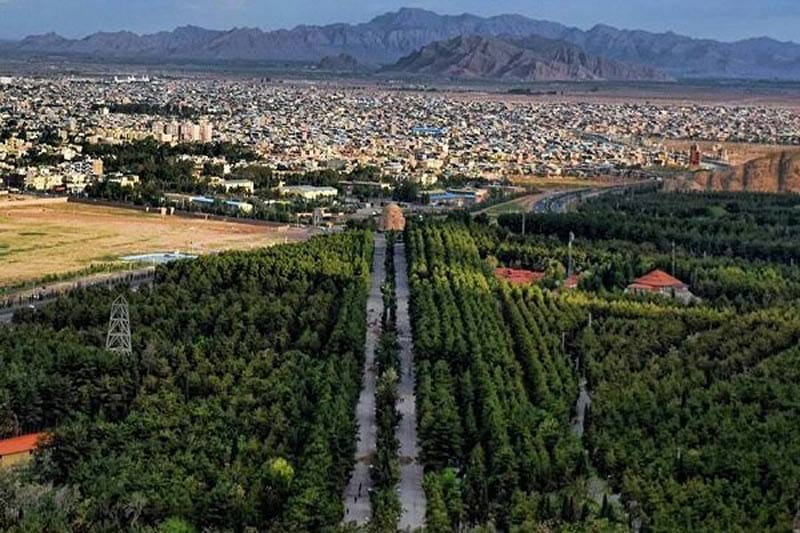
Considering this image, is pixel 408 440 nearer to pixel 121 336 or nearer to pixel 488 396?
pixel 488 396

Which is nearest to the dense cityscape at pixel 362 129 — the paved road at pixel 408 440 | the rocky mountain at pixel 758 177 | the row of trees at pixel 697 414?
the rocky mountain at pixel 758 177

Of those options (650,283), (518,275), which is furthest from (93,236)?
(650,283)

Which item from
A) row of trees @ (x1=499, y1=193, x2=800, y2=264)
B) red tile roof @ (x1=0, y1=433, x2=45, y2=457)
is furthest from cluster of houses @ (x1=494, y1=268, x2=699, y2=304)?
red tile roof @ (x1=0, y1=433, x2=45, y2=457)

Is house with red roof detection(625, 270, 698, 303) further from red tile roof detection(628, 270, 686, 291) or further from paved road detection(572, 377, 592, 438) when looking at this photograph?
paved road detection(572, 377, 592, 438)

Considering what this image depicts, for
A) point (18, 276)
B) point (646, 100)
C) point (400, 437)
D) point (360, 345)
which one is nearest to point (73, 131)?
point (18, 276)

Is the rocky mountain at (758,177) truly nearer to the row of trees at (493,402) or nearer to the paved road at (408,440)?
the row of trees at (493,402)

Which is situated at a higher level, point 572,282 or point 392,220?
point 392,220
